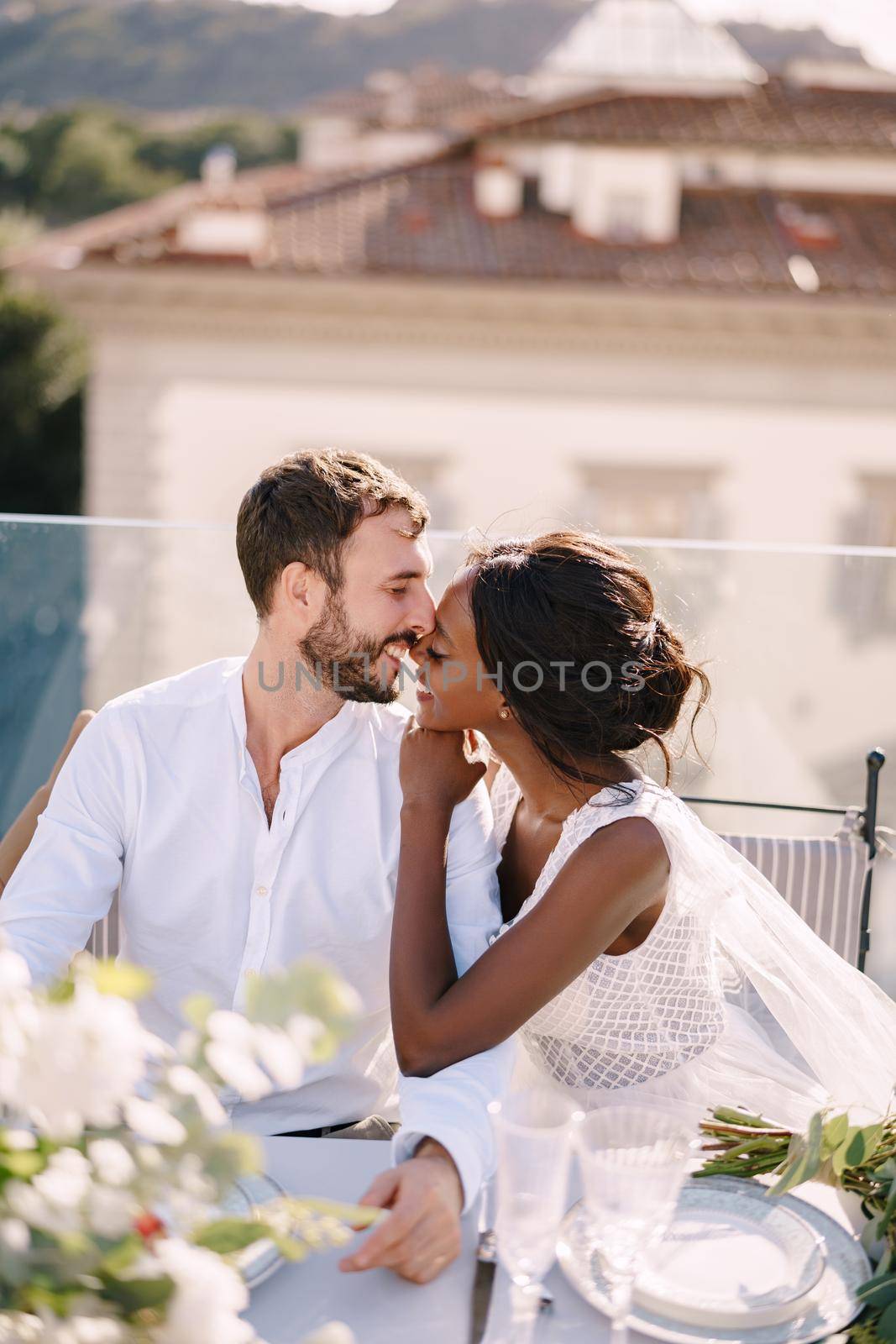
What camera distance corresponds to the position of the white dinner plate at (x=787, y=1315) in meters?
1.11

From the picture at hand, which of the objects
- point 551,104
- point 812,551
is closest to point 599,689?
point 812,551

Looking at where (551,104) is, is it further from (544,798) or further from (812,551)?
(544,798)

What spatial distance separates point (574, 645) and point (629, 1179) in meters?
0.90

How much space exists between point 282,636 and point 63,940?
0.56 m

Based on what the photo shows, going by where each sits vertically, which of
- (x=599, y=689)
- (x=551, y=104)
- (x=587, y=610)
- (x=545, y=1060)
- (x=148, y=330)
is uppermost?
(x=551, y=104)

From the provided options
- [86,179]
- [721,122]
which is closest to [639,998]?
[721,122]

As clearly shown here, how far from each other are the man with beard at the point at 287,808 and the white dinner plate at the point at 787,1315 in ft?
2.07

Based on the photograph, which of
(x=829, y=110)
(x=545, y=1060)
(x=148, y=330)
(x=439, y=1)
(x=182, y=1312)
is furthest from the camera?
(x=439, y=1)

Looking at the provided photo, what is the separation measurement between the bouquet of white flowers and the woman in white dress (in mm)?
836

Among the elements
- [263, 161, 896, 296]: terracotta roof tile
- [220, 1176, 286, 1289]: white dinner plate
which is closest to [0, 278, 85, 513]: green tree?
[263, 161, 896, 296]: terracotta roof tile

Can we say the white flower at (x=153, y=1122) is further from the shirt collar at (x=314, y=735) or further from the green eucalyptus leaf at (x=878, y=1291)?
the shirt collar at (x=314, y=735)

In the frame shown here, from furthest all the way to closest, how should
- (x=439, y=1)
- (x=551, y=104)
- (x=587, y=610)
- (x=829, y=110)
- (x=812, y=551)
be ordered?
1. (x=439, y=1)
2. (x=829, y=110)
3. (x=551, y=104)
4. (x=812, y=551)
5. (x=587, y=610)

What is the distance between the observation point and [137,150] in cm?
4028

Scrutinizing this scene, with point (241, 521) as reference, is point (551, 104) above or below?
above
